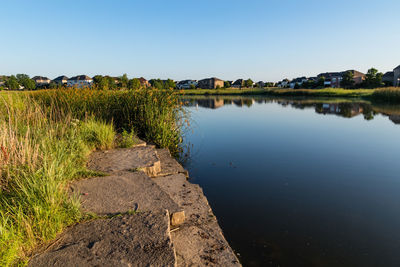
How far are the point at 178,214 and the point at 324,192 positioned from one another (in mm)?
3432

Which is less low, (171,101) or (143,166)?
(171,101)

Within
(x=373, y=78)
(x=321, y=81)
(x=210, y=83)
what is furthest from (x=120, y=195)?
(x=210, y=83)

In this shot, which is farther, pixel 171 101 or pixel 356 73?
pixel 356 73

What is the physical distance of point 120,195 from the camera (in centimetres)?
302

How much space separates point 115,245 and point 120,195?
1009 millimetres

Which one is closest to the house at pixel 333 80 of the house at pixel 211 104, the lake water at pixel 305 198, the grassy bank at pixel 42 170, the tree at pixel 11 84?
the house at pixel 211 104

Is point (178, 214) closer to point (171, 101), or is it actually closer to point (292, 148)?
point (171, 101)

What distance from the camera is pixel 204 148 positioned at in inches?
336

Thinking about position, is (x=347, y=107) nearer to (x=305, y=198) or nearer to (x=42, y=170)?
(x=305, y=198)

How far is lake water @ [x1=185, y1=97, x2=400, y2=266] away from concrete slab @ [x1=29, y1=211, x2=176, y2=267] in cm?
130

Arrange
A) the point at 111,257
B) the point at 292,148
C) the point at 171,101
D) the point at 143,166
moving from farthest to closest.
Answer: the point at 292,148, the point at 171,101, the point at 143,166, the point at 111,257

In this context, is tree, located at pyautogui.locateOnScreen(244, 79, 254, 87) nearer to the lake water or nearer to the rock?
the lake water

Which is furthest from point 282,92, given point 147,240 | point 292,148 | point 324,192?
point 147,240

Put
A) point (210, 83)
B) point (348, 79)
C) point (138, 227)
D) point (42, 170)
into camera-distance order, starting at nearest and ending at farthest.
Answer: point (138, 227)
point (42, 170)
point (348, 79)
point (210, 83)
